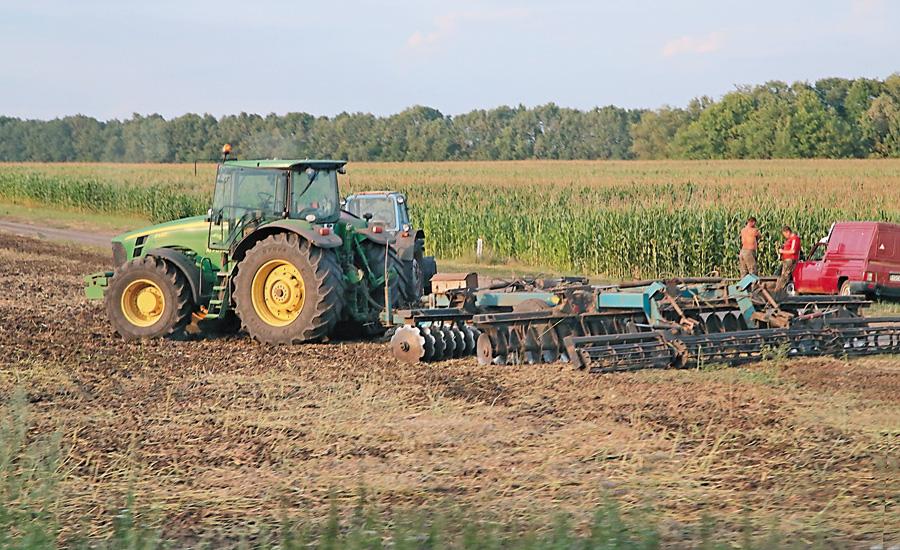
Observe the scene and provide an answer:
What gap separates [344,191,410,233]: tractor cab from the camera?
16.9 meters

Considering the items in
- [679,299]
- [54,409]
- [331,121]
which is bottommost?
[54,409]

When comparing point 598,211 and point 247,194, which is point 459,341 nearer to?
point 247,194

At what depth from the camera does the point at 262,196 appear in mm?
11305

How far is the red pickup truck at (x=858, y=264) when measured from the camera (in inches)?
639

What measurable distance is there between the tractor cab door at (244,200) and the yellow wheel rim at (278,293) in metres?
0.66

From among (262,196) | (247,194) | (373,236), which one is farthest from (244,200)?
(373,236)

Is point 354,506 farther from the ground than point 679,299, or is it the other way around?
point 679,299

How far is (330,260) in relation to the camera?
422 inches

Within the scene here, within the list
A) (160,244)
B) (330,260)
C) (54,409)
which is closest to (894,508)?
(54,409)

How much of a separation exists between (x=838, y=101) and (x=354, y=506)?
Result: 281 ft

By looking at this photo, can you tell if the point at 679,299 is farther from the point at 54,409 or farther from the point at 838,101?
the point at 838,101

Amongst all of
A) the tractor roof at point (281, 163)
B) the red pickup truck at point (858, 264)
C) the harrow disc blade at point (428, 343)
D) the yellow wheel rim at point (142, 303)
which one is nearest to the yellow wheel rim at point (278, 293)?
the tractor roof at point (281, 163)

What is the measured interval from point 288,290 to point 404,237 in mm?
1959

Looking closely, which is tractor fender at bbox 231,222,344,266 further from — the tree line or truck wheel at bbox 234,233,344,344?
the tree line
